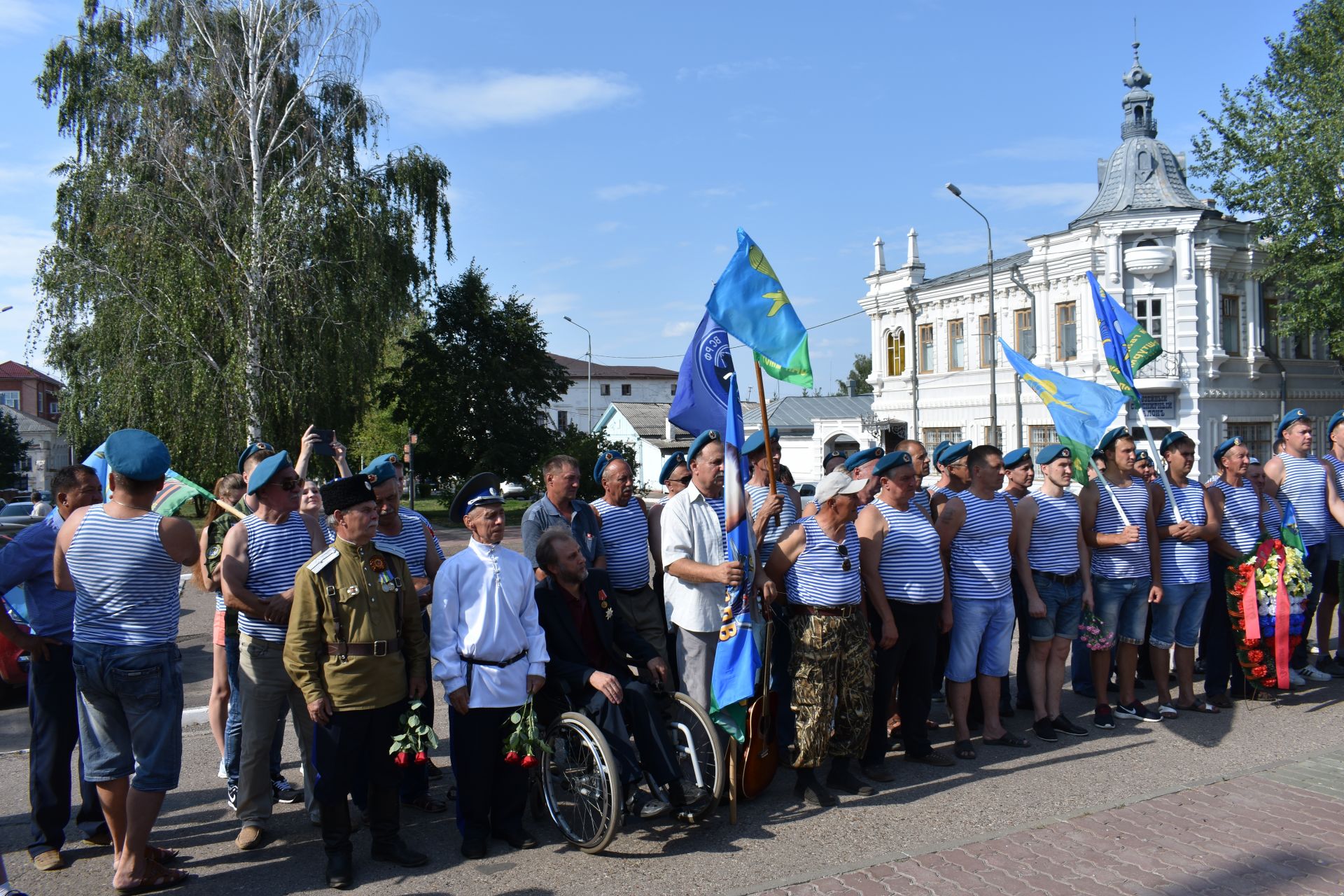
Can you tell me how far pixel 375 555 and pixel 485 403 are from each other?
31.2 metres

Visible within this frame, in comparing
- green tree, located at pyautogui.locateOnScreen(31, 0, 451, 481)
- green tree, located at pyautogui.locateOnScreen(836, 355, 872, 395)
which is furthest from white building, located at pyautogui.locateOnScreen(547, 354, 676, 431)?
green tree, located at pyautogui.locateOnScreen(31, 0, 451, 481)

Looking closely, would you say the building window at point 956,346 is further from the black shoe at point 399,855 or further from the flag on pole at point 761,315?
the black shoe at point 399,855

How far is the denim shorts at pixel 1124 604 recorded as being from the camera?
7.23 meters

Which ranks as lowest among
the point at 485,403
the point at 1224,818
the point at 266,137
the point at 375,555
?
the point at 1224,818

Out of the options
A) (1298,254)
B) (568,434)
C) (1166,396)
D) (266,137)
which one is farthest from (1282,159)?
(266,137)

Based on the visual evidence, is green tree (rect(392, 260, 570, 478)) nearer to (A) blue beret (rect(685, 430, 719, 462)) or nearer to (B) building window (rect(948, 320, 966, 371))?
(B) building window (rect(948, 320, 966, 371))

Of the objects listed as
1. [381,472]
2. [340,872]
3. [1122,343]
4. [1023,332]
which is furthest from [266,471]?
[1023,332]

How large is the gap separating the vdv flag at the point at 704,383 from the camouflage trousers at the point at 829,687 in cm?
135

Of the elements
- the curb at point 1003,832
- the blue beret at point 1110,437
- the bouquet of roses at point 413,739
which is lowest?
the curb at point 1003,832

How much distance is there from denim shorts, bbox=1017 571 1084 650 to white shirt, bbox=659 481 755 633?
2511 mm

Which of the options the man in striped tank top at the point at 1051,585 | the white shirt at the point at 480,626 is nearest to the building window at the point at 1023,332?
the man in striped tank top at the point at 1051,585

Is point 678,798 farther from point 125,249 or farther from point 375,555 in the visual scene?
point 125,249

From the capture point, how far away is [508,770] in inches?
203

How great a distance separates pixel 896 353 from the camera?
42125 mm
